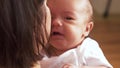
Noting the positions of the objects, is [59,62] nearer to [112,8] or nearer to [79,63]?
[79,63]

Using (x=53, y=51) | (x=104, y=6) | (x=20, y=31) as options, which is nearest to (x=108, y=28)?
(x=104, y=6)

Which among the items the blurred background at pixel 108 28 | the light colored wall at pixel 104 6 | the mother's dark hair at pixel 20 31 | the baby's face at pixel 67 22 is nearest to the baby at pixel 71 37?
the baby's face at pixel 67 22

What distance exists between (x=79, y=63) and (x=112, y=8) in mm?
2487

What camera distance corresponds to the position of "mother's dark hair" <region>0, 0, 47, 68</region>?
0.70 metres

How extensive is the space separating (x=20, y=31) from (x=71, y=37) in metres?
0.31

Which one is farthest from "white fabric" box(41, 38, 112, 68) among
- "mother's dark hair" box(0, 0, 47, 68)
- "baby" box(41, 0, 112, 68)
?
"mother's dark hair" box(0, 0, 47, 68)

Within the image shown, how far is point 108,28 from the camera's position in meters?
3.01

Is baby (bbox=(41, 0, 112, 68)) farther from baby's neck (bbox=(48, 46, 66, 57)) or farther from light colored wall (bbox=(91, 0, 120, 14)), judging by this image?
light colored wall (bbox=(91, 0, 120, 14))

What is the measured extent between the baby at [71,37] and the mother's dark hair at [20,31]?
21cm

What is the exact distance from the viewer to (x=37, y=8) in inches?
29.1

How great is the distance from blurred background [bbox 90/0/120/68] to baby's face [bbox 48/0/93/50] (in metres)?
1.23

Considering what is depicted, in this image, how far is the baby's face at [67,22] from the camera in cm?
98

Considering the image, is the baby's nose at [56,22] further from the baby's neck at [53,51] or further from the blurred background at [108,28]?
the blurred background at [108,28]

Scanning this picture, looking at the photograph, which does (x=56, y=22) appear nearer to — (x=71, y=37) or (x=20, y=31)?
(x=71, y=37)
